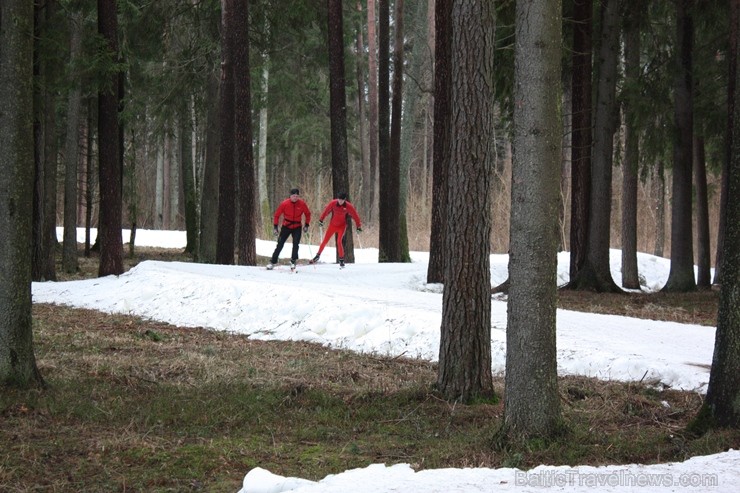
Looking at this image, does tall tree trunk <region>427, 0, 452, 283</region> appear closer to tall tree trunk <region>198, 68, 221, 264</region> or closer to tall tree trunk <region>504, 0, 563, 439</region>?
tall tree trunk <region>198, 68, 221, 264</region>

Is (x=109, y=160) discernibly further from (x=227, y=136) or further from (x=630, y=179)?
(x=630, y=179)

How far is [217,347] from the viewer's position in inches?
418

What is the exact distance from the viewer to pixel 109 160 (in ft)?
54.0

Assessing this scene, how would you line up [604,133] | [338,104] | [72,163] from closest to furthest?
[604,133] → [72,163] → [338,104]

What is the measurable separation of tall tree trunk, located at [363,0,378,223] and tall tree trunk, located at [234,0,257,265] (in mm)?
11487

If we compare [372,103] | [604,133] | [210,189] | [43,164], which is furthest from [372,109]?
[43,164]

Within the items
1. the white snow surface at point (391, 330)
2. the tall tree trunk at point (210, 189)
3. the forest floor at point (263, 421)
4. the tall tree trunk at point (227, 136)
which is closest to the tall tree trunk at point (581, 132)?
the white snow surface at point (391, 330)

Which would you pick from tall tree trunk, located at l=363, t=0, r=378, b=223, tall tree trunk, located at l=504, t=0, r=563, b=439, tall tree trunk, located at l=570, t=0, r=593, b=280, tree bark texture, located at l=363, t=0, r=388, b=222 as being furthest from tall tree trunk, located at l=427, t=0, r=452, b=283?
tall tree trunk, located at l=363, t=0, r=378, b=223

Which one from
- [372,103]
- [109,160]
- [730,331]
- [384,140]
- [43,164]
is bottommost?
[730,331]

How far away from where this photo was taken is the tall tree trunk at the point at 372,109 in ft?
98.3

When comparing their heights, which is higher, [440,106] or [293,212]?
[440,106]

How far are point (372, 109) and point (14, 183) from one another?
76.5 feet

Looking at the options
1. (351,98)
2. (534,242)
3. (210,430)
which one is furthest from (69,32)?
(351,98)

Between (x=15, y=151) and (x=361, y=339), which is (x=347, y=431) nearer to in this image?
(x=15, y=151)
